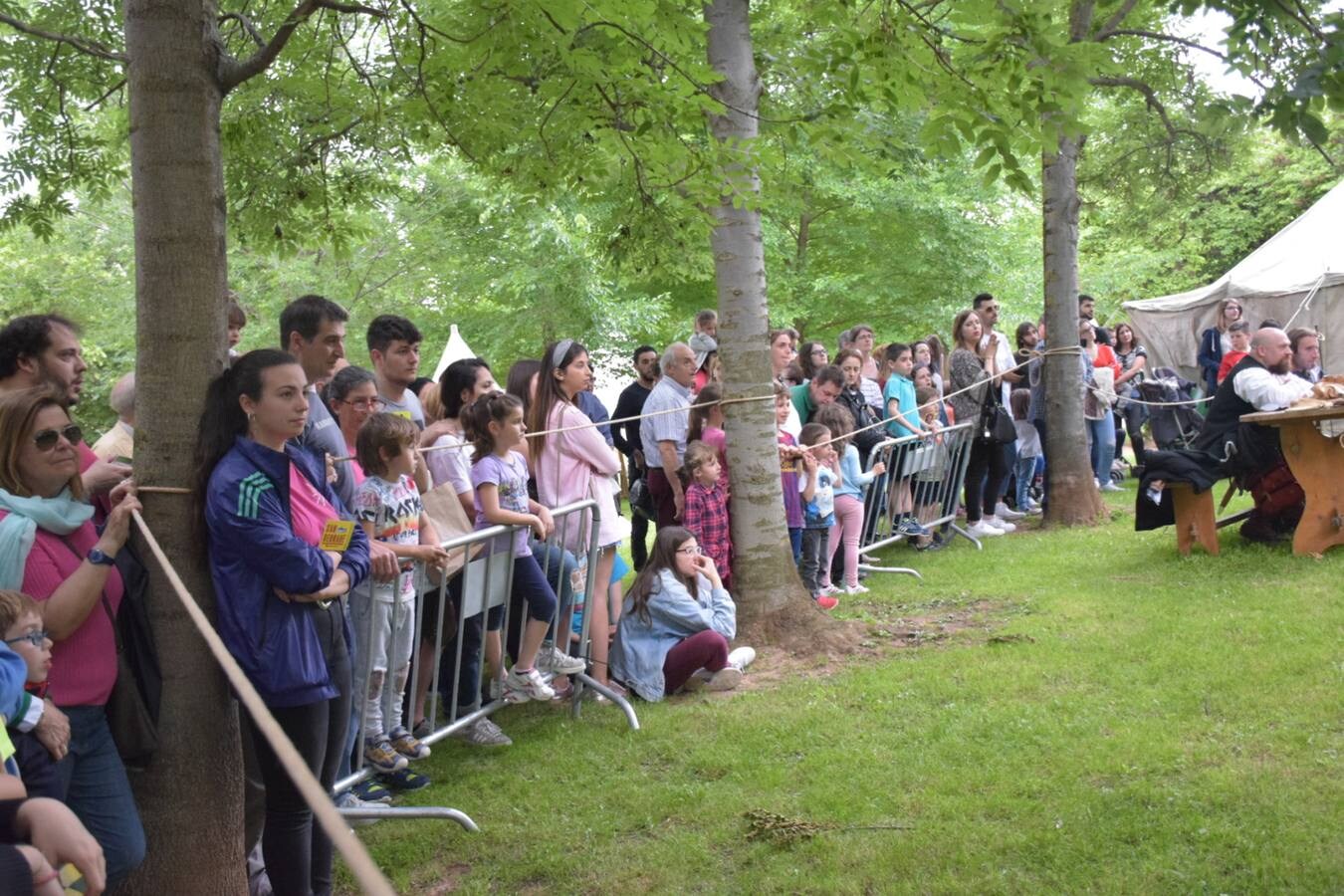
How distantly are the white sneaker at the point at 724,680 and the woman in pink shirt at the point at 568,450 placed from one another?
63 centimetres

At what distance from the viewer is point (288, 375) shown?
380cm

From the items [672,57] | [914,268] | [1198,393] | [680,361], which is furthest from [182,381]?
[914,268]

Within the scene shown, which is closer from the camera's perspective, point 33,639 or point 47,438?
point 33,639

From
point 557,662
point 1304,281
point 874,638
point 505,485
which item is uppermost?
point 1304,281

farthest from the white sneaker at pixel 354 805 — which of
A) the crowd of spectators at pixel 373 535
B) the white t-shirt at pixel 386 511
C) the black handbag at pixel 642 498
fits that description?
the black handbag at pixel 642 498

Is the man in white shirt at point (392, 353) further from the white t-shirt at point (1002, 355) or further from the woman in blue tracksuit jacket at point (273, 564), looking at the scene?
the white t-shirt at point (1002, 355)

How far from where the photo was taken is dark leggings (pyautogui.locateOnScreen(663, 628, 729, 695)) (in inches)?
267

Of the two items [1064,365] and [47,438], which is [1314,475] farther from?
[47,438]

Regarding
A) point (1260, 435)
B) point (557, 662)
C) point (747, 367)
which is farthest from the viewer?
point (1260, 435)

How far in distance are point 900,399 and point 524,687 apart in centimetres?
621

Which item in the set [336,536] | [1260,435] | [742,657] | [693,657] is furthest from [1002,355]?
[336,536]

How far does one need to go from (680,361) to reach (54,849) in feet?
20.8

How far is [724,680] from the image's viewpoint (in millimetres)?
6879

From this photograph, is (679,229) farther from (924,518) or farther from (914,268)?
(914,268)
